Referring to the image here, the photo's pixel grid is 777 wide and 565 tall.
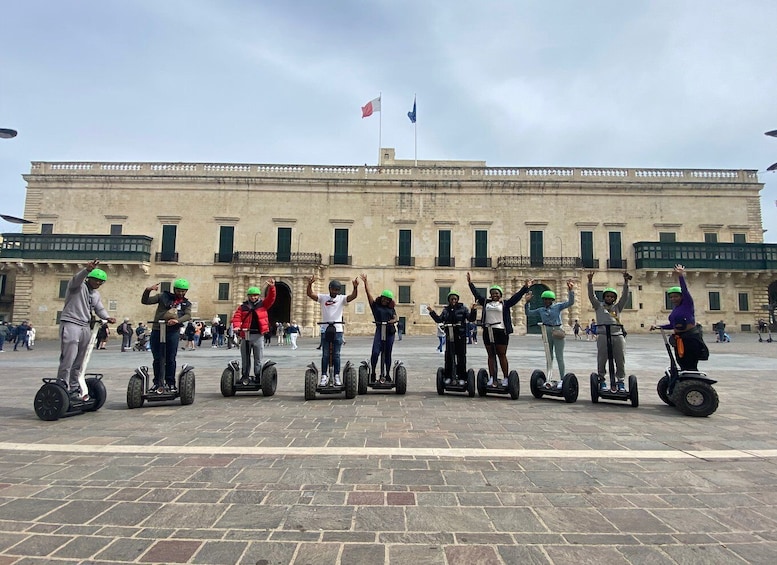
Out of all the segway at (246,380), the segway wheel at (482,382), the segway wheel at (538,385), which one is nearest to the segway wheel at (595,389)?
the segway wheel at (538,385)

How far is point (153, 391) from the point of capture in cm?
581

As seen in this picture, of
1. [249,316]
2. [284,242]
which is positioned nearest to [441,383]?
[249,316]

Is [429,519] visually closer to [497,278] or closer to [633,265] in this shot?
[497,278]

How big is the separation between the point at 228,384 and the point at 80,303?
7.29 feet

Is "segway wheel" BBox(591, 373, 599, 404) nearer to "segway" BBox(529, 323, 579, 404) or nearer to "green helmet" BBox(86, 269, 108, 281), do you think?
"segway" BBox(529, 323, 579, 404)

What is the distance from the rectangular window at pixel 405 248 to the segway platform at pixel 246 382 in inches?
964

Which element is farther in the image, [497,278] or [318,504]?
[497,278]

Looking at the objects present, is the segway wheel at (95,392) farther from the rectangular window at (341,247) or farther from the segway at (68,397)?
the rectangular window at (341,247)

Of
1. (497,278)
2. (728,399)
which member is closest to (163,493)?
(728,399)

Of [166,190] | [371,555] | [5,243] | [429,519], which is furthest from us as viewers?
[166,190]

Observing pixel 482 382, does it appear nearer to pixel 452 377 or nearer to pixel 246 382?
pixel 452 377

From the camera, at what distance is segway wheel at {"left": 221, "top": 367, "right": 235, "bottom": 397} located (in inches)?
257

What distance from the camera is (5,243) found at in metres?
28.7

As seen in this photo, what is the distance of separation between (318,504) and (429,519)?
0.70m
